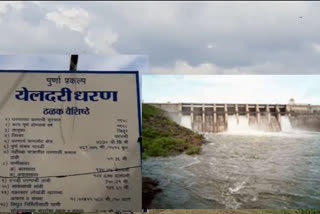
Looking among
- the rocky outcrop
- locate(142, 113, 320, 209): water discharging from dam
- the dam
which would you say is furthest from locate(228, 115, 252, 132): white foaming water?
the rocky outcrop

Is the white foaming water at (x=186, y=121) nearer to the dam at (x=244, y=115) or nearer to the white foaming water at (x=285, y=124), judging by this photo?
the dam at (x=244, y=115)

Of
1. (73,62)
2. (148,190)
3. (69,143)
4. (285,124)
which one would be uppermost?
(73,62)

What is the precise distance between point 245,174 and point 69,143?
219 cm

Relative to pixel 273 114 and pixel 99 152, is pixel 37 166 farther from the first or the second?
pixel 273 114

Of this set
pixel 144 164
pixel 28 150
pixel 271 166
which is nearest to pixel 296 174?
pixel 271 166

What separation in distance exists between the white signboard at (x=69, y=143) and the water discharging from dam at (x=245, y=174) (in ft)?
1.85

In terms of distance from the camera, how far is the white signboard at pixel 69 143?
4977 millimetres

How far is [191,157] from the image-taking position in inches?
222

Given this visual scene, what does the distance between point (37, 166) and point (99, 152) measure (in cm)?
73

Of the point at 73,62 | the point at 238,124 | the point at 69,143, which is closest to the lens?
the point at 69,143

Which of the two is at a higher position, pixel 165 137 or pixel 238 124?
pixel 238 124

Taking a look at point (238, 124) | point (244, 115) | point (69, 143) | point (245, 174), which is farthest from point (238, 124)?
point (69, 143)

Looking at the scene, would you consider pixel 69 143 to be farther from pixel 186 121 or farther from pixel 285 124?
pixel 285 124

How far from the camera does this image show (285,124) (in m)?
5.72
